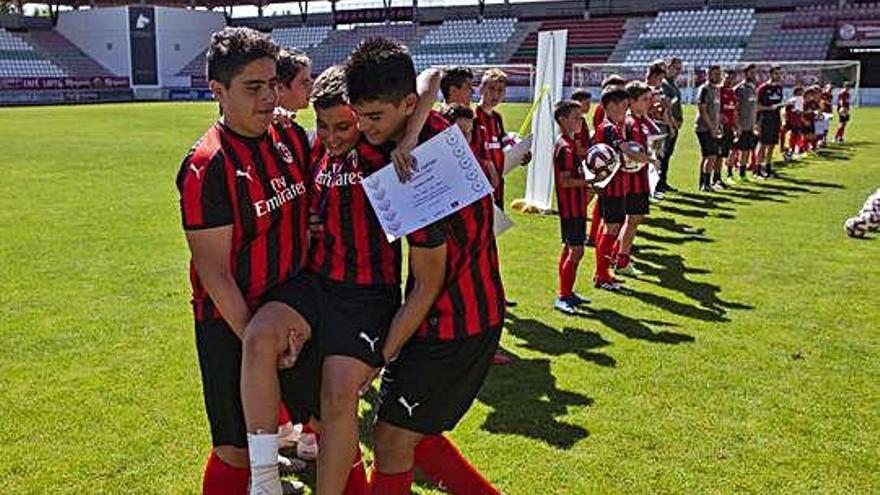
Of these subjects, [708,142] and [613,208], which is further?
[708,142]

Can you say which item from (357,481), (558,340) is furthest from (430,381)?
(558,340)

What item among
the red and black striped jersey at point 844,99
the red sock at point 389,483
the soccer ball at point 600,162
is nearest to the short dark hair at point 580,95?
the soccer ball at point 600,162

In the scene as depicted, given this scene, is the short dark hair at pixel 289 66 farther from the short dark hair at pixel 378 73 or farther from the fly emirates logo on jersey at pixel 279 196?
the short dark hair at pixel 378 73

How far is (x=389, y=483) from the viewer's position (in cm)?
281

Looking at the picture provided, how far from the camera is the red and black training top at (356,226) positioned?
2.67m

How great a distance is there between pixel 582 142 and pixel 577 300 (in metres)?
1.39

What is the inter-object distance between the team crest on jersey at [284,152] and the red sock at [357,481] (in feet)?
3.45

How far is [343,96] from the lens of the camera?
2715 millimetres

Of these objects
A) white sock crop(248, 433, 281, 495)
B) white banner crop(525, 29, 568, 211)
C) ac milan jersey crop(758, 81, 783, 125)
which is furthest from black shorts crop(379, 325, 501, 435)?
ac milan jersey crop(758, 81, 783, 125)

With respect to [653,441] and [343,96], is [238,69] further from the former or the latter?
[653,441]

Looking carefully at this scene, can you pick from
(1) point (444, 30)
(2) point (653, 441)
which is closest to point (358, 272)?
(2) point (653, 441)

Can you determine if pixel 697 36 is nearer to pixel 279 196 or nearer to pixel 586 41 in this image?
pixel 586 41

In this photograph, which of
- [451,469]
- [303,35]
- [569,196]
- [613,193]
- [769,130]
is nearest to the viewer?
[451,469]

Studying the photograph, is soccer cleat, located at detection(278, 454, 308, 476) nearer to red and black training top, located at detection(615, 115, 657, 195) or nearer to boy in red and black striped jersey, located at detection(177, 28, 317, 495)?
boy in red and black striped jersey, located at detection(177, 28, 317, 495)
